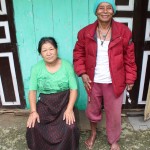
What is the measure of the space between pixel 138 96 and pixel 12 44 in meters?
1.85

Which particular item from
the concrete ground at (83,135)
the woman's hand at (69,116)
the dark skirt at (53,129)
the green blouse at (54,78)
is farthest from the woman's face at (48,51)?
the concrete ground at (83,135)

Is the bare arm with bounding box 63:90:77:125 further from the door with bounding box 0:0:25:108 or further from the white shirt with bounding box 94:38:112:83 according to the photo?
the door with bounding box 0:0:25:108

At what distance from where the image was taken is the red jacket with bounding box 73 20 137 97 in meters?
2.48

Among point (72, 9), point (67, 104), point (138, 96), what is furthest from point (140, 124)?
point (72, 9)

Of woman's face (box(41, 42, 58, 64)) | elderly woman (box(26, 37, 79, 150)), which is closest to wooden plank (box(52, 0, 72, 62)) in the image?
elderly woman (box(26, 37, 79, 150))

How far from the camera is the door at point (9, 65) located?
3133 millimetres

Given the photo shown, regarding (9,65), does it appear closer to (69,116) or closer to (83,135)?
(69,116)

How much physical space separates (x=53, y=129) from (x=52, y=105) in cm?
26

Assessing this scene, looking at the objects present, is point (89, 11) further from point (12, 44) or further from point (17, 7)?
point (12, 44)

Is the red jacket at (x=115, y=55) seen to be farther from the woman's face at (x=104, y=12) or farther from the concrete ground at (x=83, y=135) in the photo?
the concrete ground at (x=83, y=135)

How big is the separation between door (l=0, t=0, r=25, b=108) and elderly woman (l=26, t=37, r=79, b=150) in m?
0.68

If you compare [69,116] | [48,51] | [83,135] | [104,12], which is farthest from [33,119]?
[104,12]

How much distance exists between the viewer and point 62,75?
2.78m

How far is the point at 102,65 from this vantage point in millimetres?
2604
